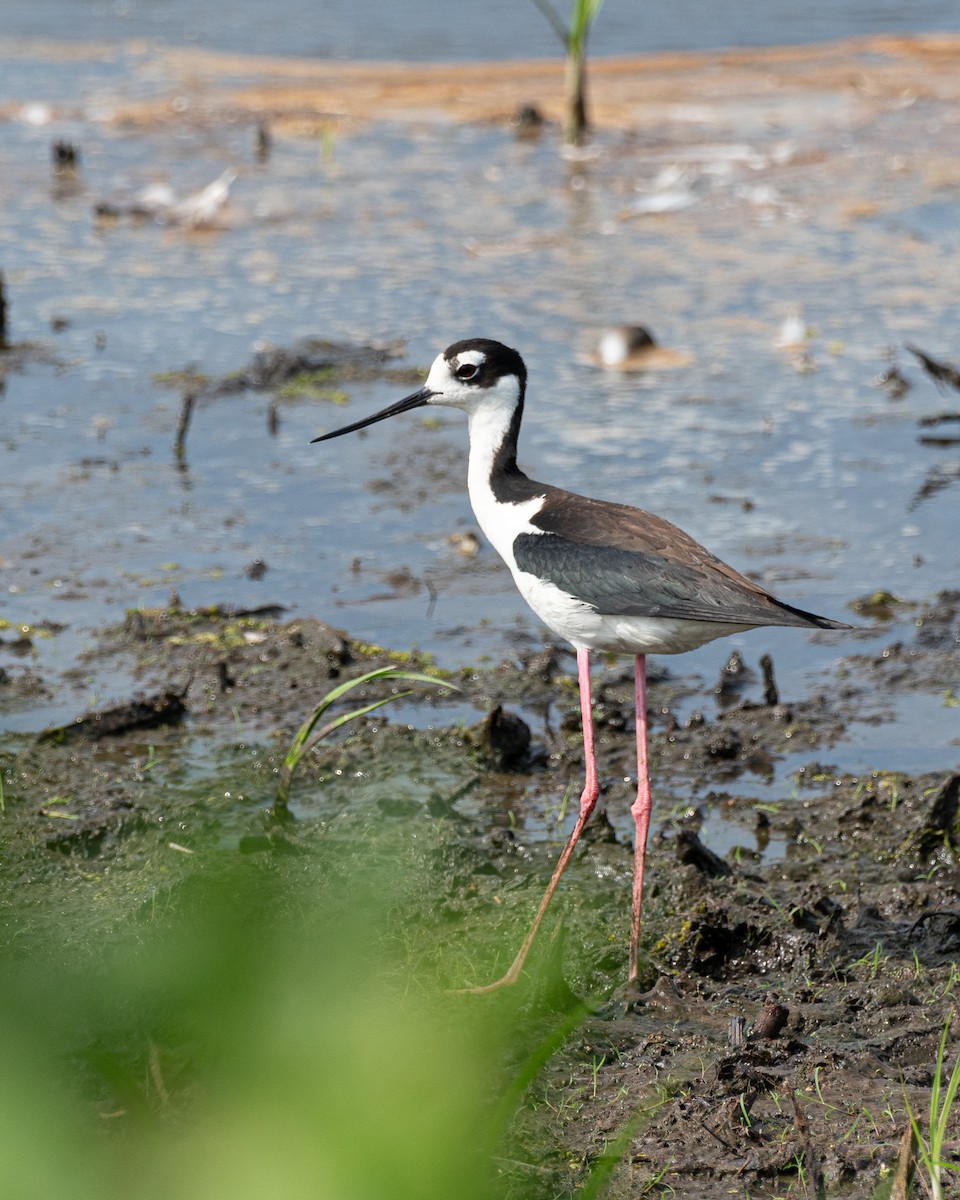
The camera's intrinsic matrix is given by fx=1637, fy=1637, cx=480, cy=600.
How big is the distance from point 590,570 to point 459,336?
4551 mm

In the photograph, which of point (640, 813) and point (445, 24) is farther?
point (445, 24)

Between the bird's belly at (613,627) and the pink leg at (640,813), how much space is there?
4.0 inches

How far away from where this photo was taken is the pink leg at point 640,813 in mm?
3496

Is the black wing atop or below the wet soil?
atop

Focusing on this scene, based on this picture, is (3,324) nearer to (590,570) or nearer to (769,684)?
(769,684)

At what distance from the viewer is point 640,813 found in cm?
384

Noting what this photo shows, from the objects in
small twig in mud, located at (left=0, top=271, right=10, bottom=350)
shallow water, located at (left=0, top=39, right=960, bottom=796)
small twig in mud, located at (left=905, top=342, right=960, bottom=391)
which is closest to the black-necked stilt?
shallow water, located at (left=0, top=39, right=960, bottom=796)

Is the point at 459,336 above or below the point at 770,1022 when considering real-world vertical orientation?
above

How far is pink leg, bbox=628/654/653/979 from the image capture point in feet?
11.5

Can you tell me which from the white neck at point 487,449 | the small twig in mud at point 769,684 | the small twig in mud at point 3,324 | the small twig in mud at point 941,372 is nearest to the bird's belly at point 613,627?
the white neck at point 487,449

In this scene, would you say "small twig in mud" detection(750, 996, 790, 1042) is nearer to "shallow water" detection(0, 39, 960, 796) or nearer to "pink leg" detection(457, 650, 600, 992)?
"pink leg" detection(457, 650, 600, 992)

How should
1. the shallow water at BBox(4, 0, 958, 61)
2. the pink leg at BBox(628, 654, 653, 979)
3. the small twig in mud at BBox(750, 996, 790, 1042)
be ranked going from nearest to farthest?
1. the small twig in mud at BBox(750, 996, 790, 1042)
2. the pink leg at BBox(628, 654, 653, 979)
3. the shallow water at BBox(4, 0, 958, 61)

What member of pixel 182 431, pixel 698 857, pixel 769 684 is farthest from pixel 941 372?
pixel 698 857

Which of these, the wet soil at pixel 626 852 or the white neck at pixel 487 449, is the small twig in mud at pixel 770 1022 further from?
the white neck at pixel 487 449
